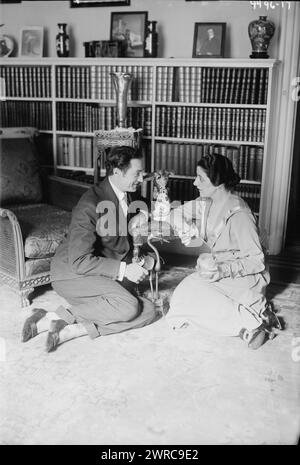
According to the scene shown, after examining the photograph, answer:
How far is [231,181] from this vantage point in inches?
114

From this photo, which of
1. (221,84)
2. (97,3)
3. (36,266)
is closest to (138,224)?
(36,266)

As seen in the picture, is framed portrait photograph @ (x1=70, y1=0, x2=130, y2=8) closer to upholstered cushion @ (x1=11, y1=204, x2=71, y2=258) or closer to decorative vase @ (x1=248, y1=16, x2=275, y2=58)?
decorative vase @ (x1=248, y1=16, x2=275, y2=58)

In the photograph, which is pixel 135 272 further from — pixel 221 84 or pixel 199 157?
pixel 221 84

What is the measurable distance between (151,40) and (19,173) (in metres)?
1.57

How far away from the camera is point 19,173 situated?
383cm

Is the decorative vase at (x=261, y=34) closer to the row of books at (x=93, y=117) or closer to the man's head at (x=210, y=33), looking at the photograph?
the man's head at (x=210, y=33)

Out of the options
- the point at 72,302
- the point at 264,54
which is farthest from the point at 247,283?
the point at 264,54

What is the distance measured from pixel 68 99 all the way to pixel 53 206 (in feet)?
3.79

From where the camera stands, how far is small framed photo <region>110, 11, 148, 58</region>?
444 centimetres

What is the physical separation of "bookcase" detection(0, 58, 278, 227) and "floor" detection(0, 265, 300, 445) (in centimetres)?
163

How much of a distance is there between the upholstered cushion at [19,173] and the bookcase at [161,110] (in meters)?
0.30

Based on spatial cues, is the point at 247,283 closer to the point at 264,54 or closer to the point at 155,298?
the point at 155,298

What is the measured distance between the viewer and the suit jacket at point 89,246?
2.76 m

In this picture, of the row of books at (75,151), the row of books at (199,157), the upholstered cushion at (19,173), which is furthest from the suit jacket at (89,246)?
the row of books at (75,151)
